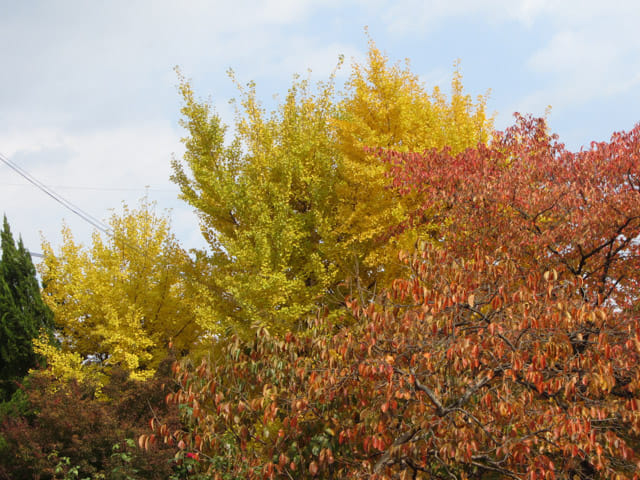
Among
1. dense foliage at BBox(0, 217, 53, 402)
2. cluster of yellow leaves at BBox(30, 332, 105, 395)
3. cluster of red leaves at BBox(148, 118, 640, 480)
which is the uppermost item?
dense foliage at BBox(0, 217, 53, 402)

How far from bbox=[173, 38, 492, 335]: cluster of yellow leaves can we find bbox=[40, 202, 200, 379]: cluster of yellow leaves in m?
2.77

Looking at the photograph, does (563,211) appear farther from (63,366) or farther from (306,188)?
(63,366)

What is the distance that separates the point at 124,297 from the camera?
17891 millimetres

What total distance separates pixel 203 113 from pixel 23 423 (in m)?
8.83

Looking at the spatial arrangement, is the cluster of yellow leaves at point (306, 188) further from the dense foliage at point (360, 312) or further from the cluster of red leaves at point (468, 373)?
the cluster of red leaves at point (468, 373)

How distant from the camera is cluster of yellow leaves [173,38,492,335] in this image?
13.7 metres

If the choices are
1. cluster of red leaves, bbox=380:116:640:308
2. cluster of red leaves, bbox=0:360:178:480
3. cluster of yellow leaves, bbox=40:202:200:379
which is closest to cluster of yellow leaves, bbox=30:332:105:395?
cluster of yellow leaves, bbox=40:202:200:379

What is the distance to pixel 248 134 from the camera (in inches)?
647

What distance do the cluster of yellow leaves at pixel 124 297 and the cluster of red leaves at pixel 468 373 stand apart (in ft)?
30.4

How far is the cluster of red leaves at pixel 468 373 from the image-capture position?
5.25m

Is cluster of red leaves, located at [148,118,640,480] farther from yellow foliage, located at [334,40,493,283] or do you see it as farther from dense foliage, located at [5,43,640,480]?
yellow foliage, located at [334,40,493,283]

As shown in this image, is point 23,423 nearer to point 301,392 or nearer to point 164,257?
point 164,257

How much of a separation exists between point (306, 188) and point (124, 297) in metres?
6.98

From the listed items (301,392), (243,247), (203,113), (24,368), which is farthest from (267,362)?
(24,368)
